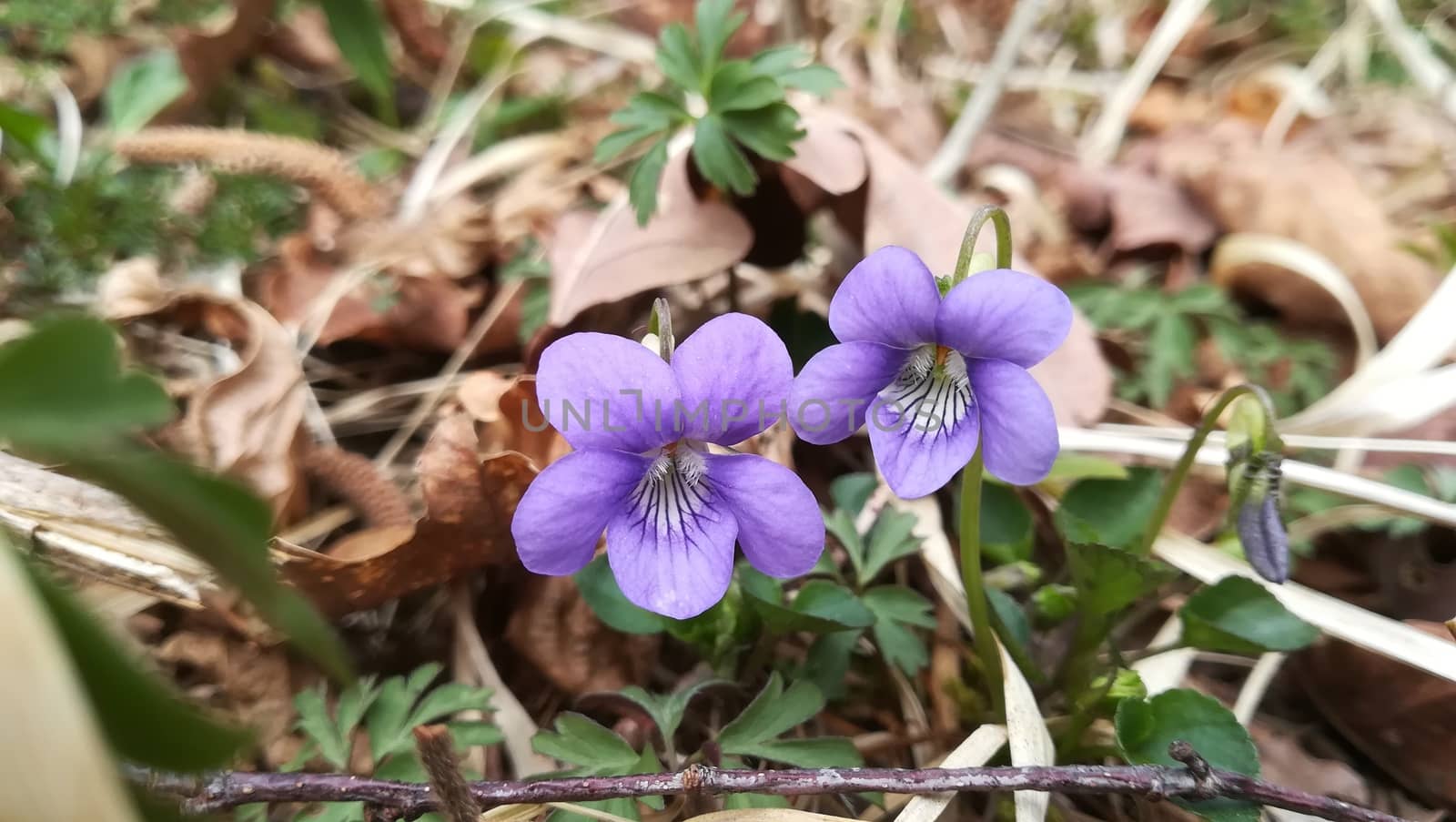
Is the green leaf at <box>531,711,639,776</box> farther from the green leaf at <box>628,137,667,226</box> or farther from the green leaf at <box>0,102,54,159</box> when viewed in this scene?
the green leaf at <box>0,102,54,159</box>

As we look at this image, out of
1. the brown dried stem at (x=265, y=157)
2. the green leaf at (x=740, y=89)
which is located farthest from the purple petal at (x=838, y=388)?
the brown dried stem at (x=265, y=157)

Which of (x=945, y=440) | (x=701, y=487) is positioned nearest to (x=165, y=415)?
(x=701, y=487)

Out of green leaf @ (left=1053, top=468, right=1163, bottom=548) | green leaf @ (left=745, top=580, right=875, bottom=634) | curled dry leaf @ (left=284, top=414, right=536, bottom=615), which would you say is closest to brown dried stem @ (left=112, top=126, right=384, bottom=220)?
curled dry leaf @ (left=284, top=414, right=536, bottom=615)

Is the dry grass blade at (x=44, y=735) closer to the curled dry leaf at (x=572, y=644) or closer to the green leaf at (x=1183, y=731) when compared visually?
the curled dry leaf at (x=572, y=644)

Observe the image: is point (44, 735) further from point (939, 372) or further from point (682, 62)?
point (682, 62)

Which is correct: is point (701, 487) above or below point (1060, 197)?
below

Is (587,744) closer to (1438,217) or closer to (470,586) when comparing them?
(470,586)

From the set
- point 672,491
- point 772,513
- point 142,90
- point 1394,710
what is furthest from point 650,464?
point 142,90
